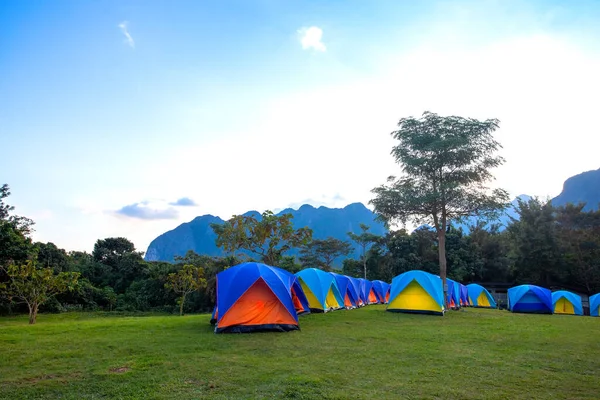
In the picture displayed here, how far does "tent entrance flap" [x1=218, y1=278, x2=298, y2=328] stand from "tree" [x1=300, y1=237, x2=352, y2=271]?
140ft

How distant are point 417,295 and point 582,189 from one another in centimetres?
8720

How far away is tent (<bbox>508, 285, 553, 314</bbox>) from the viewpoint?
854 inches

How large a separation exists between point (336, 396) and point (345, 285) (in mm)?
16242

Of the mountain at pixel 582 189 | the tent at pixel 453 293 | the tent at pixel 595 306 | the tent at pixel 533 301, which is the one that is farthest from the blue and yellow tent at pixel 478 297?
the mountain at pixel 582 189

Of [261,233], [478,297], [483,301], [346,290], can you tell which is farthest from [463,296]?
[261,233]

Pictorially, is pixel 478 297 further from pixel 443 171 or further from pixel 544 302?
pixel 443 171

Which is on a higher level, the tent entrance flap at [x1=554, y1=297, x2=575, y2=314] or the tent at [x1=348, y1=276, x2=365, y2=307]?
the tent at [x1=348, y1=276, x2=365, y2=307]

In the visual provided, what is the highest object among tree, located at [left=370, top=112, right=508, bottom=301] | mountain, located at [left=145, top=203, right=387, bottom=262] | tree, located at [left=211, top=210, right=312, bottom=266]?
mountain, located at [left=145, top=203, right=387, bottom=262]

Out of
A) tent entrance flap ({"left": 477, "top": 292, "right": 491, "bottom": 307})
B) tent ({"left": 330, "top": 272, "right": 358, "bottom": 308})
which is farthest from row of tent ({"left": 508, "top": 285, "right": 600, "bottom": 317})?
tent ({"left": 330, "top": 272, "right": 358, "bottom": 308})

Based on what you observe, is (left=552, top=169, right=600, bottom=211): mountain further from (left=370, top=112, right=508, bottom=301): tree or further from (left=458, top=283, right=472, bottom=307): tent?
(left=370, top=112, right=508, bottom=301): tree

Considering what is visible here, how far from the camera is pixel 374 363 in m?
6.55

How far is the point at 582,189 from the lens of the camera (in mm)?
83000

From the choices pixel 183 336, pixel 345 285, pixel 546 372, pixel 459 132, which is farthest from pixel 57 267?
pixel 546 372

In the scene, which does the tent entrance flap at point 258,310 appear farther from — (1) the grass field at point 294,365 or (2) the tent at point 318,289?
(2) the tent at point 318,289
